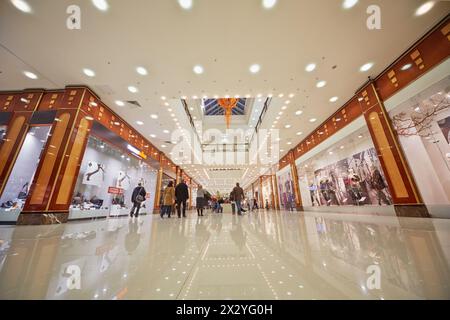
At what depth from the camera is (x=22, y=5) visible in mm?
3848

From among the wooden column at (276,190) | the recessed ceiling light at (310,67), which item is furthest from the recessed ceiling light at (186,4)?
the wooden column at (276,190)

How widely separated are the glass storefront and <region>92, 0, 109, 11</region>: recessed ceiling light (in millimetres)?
4819

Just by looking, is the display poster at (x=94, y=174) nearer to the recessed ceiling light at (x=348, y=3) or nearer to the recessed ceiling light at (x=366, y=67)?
the recessed ceiling light at (x=348, y=3)

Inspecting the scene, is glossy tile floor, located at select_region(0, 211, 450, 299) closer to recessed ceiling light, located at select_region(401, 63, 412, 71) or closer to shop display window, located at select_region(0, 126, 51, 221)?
shop display window, located at select_region(0, 126, 51, 221)

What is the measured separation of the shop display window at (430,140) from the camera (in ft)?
14.8

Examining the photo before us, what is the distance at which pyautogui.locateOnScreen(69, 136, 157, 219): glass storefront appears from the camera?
22.8 feet

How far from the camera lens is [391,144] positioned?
5.58 metres

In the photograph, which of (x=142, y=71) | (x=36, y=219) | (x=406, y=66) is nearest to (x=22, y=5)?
(x=142, y=71)

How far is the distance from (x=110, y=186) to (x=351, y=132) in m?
12.3

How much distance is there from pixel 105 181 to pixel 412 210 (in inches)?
487

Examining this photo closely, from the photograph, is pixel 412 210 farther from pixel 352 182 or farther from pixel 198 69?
pixel 198 69

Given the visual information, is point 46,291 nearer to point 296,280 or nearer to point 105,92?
point 296,280

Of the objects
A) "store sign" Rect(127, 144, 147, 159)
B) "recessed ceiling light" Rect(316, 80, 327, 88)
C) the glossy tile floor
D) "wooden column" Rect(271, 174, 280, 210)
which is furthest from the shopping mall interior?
"wooden column" Rect(271, 174, 280, 210)

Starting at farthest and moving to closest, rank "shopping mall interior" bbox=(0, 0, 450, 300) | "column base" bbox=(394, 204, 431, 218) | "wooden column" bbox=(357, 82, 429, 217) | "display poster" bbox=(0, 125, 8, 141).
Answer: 1. "display poster" bbox=(0, 125, 8, 141)
2. "wooden column" bbox=(357, 82, 429, 217)
3. "column base" bbox=(394, 204, 431, 218)
4. "shopping mall interior" bbox=(0, 0, 450, 300)
